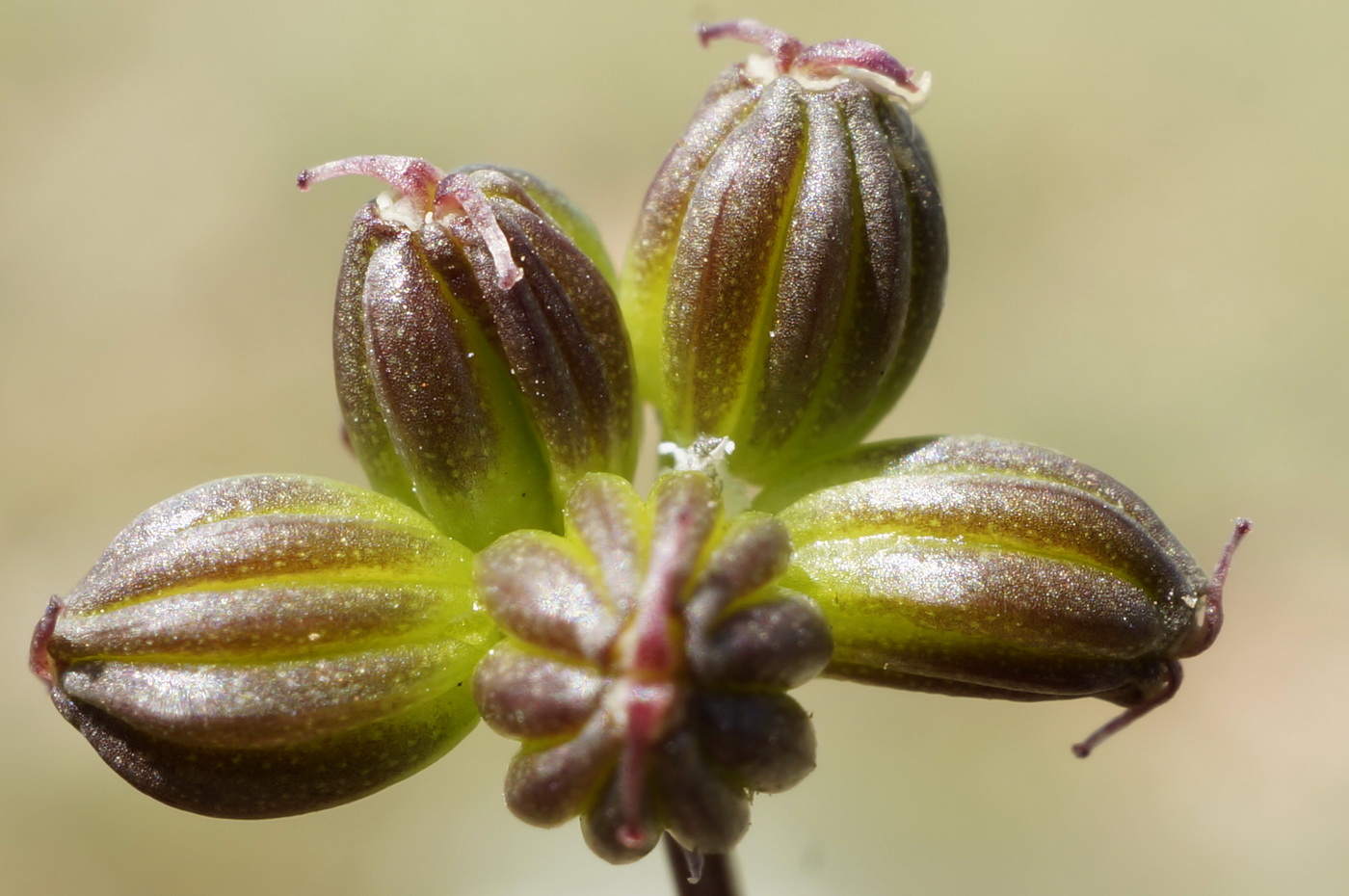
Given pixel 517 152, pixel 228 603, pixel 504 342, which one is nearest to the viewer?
pixel 228 603

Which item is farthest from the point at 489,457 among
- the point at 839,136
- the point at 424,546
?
the point at 839,136

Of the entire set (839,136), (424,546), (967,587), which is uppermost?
(839,136)

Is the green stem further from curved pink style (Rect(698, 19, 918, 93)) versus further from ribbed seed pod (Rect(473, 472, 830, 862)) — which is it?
curved pink style (Rect(698, 19, 918, 93))

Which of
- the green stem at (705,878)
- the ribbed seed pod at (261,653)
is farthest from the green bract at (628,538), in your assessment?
the green stem at (705,878)

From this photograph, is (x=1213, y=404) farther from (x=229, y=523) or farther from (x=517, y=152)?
(x=229, y=523)

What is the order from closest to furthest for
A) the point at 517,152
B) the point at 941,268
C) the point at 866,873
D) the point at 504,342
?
the point at 504,342 < the point at 941,268 < the point at 866,873 < the point at 517,152

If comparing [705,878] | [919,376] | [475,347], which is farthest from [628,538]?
[919,376]
